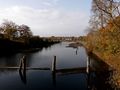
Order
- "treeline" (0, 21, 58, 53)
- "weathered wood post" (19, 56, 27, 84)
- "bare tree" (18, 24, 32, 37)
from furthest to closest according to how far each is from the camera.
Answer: "bare tree" (18, 24, 32, 37)
"treeline" (0, 21, 58, 53)
"weathered wood post" (19, 56, 27, 84)

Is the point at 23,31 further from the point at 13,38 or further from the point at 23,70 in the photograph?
the point at 23,70

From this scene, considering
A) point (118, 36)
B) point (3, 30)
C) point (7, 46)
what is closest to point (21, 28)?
point (3, 30)

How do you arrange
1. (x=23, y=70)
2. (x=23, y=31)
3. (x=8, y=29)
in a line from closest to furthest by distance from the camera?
(x=23, y=70) → (x=8, y=29) → (x=23, y=31)

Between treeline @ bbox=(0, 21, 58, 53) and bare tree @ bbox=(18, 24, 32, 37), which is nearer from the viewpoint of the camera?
treeline @ bbox=(0, 21, 58, 53)

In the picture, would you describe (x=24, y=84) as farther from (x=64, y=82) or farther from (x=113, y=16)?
(x=113, y=16)

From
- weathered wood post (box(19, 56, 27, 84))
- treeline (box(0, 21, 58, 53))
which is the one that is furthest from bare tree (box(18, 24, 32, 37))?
weathered wood post (box(19, 56, 27, 84))

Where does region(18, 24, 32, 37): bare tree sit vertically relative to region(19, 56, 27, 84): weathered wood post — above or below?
above

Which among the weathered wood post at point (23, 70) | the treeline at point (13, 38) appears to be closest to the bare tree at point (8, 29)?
the treeline at point (13, 38)

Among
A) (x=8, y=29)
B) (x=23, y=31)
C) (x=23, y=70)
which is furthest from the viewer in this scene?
(x=23, y=31)

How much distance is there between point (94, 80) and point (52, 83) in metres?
4.98

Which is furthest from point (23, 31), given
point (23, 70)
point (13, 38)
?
point (23, 70)

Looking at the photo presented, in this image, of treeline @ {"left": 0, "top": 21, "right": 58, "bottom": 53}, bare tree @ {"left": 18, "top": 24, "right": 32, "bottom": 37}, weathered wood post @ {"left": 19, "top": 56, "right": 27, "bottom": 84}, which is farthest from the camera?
bare tree @ {"left": 18, "top": 24, "right": 32, "bottom": 37}

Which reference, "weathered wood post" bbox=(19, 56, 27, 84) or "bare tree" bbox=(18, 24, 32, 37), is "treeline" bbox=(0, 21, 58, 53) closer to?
"bare tree" bbox=(18, 24, 32, 37)

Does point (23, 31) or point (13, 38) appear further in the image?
point (23, 31)
